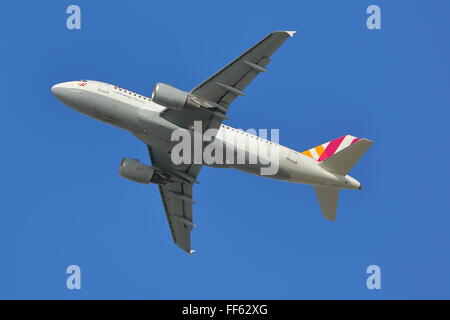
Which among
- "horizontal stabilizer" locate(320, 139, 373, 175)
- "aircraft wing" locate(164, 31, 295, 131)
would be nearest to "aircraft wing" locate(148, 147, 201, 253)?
"aircraft wing" locate(164, 31, 295, 131)

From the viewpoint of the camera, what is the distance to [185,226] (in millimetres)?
58719

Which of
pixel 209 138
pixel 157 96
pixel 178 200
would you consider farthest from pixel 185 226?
pixel 157 96

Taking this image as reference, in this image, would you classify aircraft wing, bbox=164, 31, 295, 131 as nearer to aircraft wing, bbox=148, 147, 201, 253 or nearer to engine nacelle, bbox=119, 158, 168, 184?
engine nacelle, bbox=119, 158, 168, 184

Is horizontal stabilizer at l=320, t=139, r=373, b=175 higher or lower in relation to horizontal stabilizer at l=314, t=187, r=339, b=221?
higher

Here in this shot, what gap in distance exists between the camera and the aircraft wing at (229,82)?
44.9 meters

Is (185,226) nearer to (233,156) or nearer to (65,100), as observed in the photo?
(233,156)

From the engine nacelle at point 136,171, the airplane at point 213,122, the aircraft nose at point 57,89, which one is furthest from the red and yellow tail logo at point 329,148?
the aircraft nose at point 57,89

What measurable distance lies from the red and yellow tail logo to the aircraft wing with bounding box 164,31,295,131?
28.7 feet

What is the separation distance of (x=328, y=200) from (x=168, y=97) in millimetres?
15870

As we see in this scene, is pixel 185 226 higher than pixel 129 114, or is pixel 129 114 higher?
pixel 129 114

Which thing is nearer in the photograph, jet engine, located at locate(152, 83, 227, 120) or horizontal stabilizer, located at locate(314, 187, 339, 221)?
jet engine, located at locate(152, 83, 227, 120)

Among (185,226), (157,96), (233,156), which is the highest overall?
(157,96)

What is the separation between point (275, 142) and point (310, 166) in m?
3.25

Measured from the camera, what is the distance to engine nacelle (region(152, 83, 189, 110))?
47.1 m
